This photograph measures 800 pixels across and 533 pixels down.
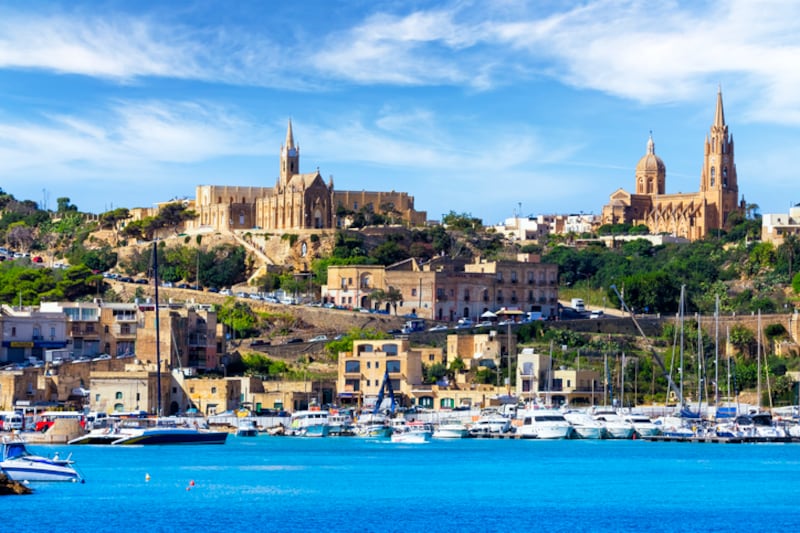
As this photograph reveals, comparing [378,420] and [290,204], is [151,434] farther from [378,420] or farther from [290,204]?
[290,204]

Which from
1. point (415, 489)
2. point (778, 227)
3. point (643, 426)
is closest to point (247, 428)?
point (643, 426)

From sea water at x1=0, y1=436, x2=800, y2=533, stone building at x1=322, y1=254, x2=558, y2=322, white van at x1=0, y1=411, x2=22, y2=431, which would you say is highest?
stone building at x1=322, y1=254, x2=558, y2=322

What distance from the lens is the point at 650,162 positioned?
16038 cm

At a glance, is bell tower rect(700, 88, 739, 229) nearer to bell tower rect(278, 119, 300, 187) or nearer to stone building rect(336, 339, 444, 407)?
bell tower rect(278, 119, 300, 187)

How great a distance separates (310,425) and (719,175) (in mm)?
80424

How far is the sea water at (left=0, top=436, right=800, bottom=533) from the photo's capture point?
45.6 metres

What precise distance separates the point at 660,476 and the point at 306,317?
43058 mm

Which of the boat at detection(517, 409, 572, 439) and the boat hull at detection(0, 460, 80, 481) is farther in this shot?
the boat at detection(517, 409, 572, 439)

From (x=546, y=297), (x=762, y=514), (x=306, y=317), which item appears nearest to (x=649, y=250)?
(x=546, y=297)

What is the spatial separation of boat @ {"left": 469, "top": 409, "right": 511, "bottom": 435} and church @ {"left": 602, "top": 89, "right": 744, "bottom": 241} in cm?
7027

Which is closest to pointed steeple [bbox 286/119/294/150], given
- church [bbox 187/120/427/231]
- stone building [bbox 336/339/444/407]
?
church [bbox 187/120/427/231]

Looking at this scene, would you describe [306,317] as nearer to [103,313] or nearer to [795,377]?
[103,313]

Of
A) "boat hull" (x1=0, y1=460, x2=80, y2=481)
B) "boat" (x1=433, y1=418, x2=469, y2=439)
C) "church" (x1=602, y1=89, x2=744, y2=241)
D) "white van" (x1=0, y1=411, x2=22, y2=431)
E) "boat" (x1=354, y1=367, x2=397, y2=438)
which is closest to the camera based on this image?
"boat hull" (x1=0, y1=460, x2=80, y2=481)

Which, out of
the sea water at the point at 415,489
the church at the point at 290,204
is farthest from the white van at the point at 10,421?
the church at the point at 290,204
